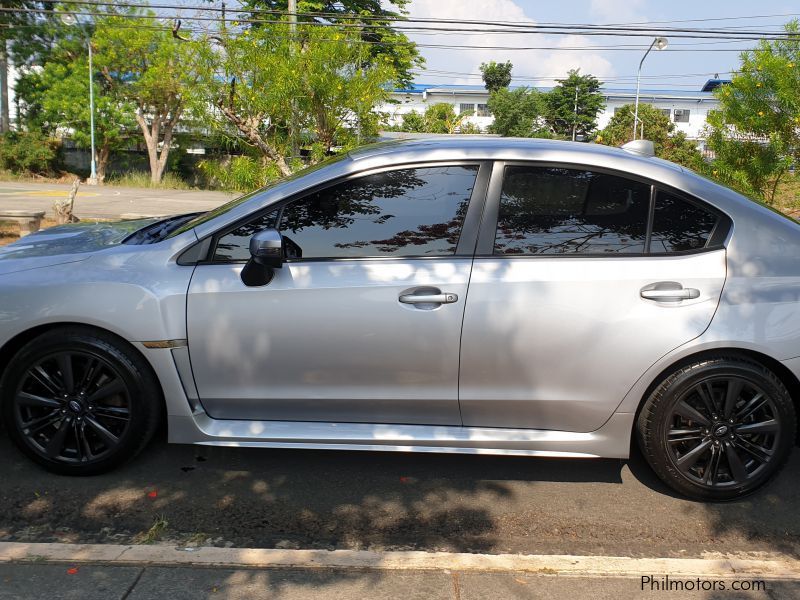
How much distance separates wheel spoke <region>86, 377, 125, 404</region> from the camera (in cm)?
360

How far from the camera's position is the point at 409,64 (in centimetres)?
3722

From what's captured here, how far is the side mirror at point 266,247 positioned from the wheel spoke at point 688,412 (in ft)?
6.68

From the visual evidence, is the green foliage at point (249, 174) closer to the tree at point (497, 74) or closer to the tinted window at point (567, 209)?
the tinted window at point (567, 209)

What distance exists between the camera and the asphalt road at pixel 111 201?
20.2 meters

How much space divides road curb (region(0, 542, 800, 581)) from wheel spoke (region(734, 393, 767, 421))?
0.71 m

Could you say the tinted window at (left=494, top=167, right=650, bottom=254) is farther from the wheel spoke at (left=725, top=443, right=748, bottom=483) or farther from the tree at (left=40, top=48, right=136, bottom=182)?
the tree at (left=40, top=48, right=136, bottom=182)

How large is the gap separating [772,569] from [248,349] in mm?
2486

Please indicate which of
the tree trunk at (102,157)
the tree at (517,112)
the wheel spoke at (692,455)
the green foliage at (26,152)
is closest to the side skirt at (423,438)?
the wheel spoke at (692,455)

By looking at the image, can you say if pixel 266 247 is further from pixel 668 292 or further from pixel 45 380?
pixel 668 292

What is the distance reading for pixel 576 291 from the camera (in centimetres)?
347

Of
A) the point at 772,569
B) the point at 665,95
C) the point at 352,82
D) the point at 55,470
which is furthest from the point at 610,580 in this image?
the point at 665,95

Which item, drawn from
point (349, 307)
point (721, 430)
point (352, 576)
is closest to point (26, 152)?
point (349, 307)

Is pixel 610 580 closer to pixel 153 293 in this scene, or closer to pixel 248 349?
pixel 248 349

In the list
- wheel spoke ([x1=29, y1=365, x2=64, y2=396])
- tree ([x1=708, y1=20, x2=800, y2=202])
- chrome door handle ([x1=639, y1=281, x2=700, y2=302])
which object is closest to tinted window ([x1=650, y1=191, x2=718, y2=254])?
chrome door handle ([x1=639, y1=281, x2=700, y2=302])
